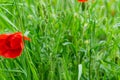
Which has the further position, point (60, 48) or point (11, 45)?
point (60, 48)

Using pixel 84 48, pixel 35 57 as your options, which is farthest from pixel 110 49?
pixel 35 57

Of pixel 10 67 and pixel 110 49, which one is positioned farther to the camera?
pixel 110 49

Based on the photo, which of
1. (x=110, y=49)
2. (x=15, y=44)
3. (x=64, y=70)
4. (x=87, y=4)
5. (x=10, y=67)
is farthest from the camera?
(x=87, y=4)

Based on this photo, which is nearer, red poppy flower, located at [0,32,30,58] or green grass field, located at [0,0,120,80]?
red poppy flower, located at [0,32,30,58]

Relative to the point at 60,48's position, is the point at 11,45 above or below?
above

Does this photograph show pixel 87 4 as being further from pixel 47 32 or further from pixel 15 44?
pixel 15 44

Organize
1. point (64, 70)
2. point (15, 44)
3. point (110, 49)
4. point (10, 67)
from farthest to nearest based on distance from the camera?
1. point (110, 49)
2. point (10, 67)
3. point (64, 70)
4. point (15, 44)
